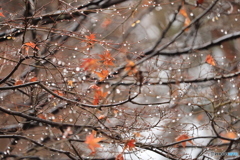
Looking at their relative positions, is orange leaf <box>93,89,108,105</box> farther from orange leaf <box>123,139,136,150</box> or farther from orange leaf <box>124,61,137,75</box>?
orange leaf <box>124,61,137,75</box>

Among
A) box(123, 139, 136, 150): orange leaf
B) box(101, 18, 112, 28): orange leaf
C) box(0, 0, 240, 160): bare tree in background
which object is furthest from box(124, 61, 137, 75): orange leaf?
box(101, 18, 112, 28): orange leaf

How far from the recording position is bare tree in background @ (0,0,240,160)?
3.12 meters

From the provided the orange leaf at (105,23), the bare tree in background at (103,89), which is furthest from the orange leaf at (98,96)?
the orange leaf at (105,23)

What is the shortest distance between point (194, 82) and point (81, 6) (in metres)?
2.19

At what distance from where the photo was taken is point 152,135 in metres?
3.45

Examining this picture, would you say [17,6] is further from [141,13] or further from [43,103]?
[141,13]

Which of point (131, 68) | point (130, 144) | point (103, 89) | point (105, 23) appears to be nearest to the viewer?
point (131, 68)

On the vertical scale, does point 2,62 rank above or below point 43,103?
above

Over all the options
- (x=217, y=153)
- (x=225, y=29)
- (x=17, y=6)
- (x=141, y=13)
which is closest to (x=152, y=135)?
(x=217, y=153)

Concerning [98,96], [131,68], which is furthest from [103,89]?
[131,68]

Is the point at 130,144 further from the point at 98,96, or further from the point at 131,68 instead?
the point at 131,68

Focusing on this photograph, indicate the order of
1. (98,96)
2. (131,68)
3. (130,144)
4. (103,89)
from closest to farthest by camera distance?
(131,68)
(130,144)
(98,96)
(103,89)

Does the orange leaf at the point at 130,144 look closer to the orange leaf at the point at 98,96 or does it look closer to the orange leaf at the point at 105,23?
the orange leaf at the point at 98,96

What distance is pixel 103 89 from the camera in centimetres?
449
